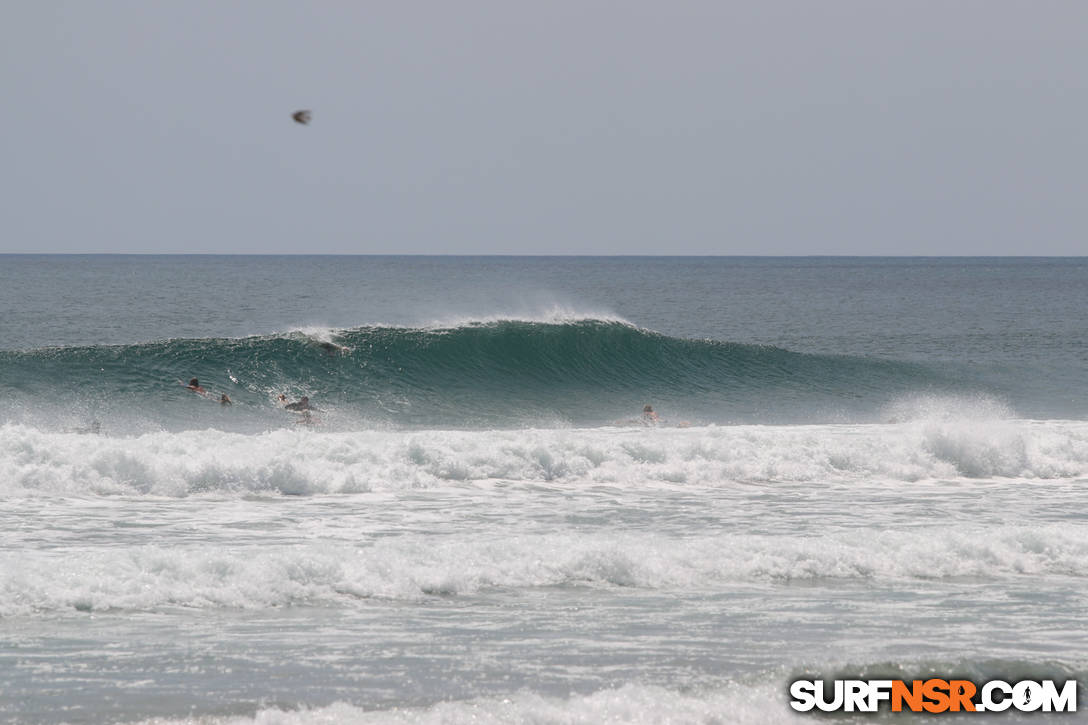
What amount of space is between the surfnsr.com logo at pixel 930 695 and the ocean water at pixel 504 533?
5.4 inches

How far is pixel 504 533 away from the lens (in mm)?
11781

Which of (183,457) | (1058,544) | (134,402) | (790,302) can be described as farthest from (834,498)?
(790,302)

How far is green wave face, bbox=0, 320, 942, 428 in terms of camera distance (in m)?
22.0

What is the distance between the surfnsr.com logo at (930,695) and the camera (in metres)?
7.06

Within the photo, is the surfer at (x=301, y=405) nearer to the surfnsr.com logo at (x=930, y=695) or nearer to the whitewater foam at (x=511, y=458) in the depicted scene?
the whitewater foam at (x=511, y=458)

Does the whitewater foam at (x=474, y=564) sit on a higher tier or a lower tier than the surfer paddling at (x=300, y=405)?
lower

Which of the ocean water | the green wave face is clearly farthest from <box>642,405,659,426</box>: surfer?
the green wave face

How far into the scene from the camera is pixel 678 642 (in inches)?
320

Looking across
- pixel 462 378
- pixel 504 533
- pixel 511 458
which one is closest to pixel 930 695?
pixel 504 533

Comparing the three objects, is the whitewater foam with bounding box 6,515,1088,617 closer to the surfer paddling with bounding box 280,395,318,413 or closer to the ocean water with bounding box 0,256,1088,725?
the ocean water with bounding box 0,256,1088,725

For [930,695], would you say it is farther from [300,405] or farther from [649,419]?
[300,405]

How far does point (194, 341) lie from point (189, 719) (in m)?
19.4

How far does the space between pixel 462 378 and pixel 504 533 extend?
45.4 feet

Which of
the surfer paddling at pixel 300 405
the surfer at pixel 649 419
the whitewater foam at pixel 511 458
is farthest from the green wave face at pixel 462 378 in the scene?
the whitewater foam at pixel 511 458
